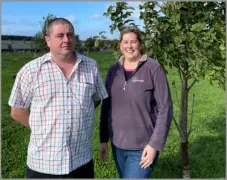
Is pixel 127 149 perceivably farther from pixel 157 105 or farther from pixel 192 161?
pixel 192 161

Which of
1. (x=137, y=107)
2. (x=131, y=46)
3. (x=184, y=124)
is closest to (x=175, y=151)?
(x=184, y=124)

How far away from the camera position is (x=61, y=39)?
2.40 meters

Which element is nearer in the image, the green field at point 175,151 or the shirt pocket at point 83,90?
the shirt pocket at point 83,90

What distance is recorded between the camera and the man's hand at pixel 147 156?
2590 millimetres

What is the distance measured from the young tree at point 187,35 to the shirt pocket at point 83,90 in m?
0.67

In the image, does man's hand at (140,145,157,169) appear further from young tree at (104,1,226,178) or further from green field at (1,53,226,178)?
green field at (1,53,226,178)

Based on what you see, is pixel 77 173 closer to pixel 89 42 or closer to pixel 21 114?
pixel 21 114

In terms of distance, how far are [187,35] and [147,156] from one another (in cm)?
125

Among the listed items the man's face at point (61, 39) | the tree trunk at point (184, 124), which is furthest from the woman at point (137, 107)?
the tree trunk at point (184, 124)

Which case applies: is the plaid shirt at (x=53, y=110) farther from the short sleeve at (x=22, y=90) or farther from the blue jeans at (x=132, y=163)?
the blue jeans at (x=132, y=163)

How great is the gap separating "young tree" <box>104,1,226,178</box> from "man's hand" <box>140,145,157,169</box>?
84cm

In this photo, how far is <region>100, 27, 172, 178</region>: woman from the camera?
2.58 m

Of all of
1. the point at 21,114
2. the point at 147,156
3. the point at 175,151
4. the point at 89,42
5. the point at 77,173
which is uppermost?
the point at 89,42

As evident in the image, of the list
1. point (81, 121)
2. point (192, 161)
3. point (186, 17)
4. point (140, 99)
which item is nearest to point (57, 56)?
point (81, 121)
